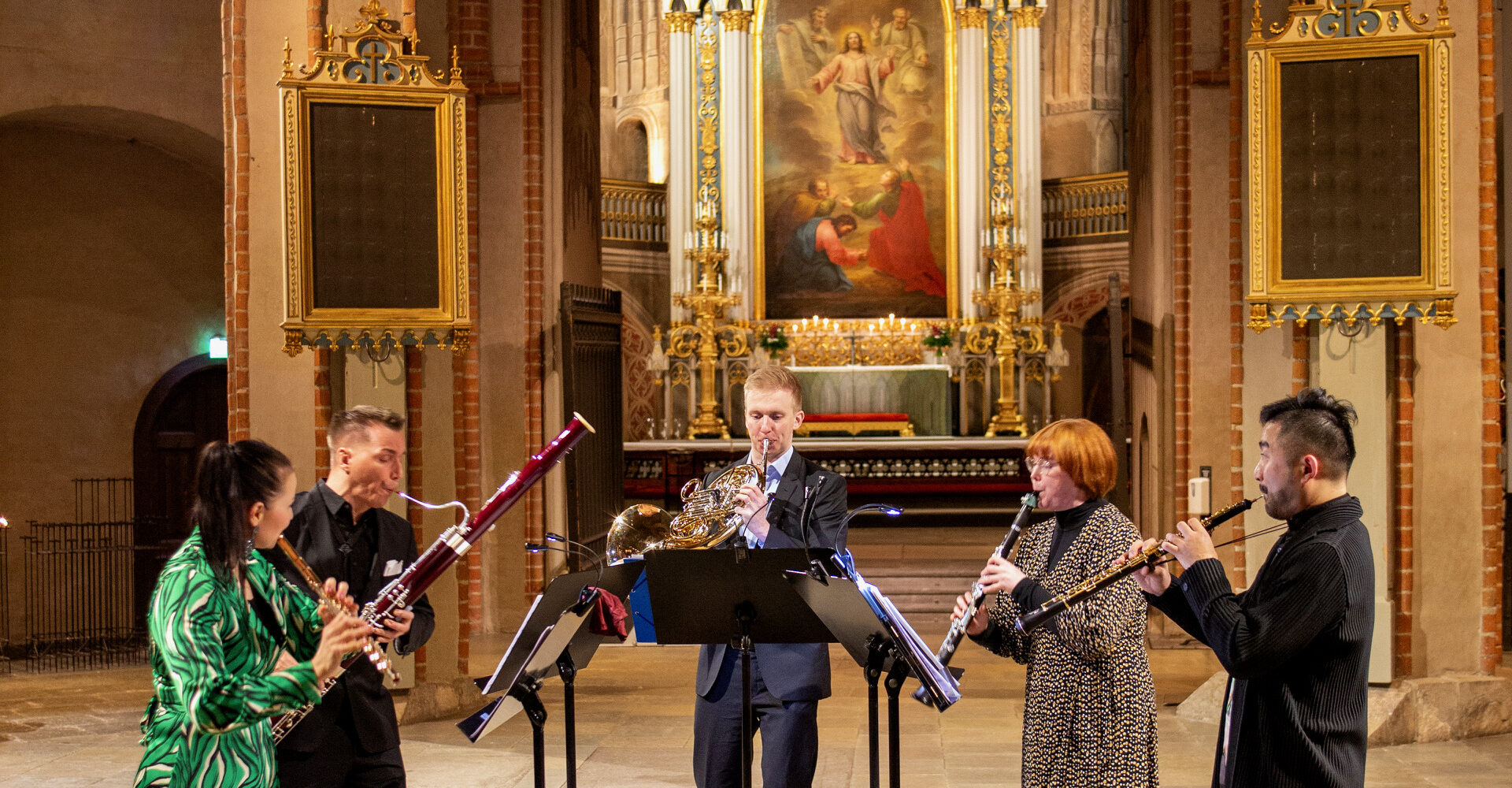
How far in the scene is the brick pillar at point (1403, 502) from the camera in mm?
6367

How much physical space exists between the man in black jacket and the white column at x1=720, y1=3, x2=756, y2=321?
13788mm

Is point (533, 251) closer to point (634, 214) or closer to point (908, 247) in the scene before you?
point (634, 214)

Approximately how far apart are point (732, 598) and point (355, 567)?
0.97 metres

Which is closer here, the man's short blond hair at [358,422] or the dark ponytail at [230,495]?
the dark ponytail at [230,495]

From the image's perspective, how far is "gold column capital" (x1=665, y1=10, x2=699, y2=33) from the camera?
16.6 metres

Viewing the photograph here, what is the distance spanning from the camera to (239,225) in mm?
6805

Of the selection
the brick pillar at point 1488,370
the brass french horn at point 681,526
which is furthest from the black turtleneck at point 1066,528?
Answer: the brick pillar at point 1488,370

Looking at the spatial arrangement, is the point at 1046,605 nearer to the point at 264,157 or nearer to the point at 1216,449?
the point at 264,157

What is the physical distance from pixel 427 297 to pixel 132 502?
18.7ft

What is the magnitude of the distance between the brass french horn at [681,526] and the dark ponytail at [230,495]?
101 centimetres

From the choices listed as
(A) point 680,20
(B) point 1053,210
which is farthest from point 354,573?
(B) point 1053,210

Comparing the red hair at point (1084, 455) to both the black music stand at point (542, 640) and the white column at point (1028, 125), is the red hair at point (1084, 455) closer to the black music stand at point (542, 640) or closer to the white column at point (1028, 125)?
the black music stand at point (542, 640)

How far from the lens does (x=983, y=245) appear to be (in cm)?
1647

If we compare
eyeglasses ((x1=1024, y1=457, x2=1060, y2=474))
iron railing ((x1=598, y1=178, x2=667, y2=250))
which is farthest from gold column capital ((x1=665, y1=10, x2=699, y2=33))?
eyeglasses ((x1=1024, y1=457, x2=1060, y2=474))
